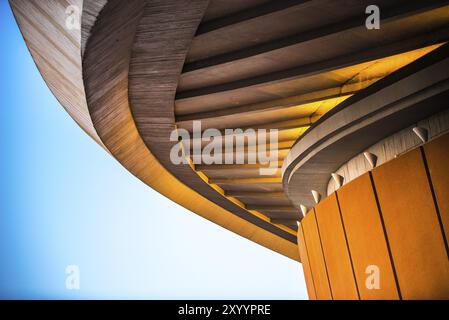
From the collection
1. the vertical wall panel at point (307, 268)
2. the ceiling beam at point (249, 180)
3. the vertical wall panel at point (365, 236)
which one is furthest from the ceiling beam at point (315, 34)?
the ceiling beam at point (249, 180)

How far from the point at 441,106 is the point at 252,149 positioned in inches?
261

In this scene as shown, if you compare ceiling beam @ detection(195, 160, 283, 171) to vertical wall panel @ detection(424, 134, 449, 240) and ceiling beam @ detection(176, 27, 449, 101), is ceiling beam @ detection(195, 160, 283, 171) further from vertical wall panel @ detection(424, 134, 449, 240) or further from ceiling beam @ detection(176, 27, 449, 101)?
vertical wall panel @ detection(424, 134, 449, 240)

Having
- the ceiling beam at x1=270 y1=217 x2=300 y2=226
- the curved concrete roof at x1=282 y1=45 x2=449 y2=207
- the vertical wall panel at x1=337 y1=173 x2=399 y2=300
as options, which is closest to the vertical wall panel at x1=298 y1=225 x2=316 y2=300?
the curved concrete roof at x1=282 y1=45 x2=449 y2=207

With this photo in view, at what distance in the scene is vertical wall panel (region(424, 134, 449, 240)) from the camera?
6.42m

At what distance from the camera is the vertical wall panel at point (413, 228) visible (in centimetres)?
656

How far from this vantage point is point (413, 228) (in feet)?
22.8

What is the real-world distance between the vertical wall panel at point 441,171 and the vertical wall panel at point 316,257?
376 centimetres

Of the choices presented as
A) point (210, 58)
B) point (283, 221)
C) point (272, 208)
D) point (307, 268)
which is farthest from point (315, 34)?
point (283, 221)

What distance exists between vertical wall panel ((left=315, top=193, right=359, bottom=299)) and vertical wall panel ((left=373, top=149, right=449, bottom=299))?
1489 mm

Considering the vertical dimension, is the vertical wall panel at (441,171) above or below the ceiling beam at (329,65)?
below

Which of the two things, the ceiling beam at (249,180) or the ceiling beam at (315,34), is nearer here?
the ceiling beam at (315,34)

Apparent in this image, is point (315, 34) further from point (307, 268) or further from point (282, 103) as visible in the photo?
point (307, 268)

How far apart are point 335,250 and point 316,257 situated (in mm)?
1366

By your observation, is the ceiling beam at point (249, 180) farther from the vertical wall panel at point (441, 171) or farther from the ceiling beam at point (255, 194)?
the vertical wall panel at point (441, 171)
